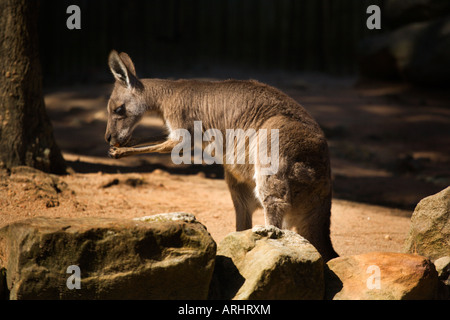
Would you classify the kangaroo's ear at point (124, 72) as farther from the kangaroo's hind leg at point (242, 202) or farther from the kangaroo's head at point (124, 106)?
the kangaroo's hind leg at point (242, 202)

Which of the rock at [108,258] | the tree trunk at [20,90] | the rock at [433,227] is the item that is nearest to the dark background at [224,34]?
the tree trunk at [20,90]

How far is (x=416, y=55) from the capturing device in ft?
37.2

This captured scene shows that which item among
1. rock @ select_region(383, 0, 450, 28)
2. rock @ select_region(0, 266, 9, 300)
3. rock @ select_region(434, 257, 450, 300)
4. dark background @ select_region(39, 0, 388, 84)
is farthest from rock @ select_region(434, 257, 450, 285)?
dark background @ select_region(39, 0, 388, 84)

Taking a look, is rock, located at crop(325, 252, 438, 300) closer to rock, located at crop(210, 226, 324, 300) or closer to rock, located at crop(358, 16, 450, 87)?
rock, located at crop(210, 226, 324, 300)

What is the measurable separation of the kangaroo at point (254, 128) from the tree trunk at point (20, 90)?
1308 millimetres

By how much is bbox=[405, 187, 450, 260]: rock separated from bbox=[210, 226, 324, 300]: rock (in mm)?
1014

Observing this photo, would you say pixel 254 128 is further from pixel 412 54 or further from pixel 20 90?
pixel 412 54

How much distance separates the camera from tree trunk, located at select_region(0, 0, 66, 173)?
561 centimetres

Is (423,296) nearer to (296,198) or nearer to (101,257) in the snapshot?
(296,198)

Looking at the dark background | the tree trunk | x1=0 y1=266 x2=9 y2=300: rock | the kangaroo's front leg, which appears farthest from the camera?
the dark background

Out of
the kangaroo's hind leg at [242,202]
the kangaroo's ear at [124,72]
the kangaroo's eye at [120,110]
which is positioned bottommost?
the kangaroo's hind leg at [242,202]

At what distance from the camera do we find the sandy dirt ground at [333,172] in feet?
17.5

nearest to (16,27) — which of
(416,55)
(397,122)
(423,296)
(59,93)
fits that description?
(423,296)

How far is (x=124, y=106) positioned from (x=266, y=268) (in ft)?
7.90
